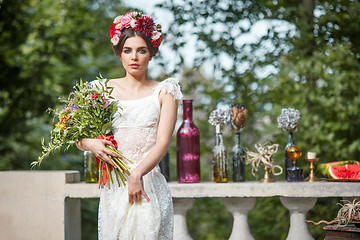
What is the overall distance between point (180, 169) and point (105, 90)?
3.89ft

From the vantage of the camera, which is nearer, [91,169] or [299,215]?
[299,215]

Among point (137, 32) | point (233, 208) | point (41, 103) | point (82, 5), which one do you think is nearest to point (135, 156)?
point (137, 32)

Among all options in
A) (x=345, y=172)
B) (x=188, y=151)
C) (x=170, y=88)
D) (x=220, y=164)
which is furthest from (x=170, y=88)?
(x=345, y=172)

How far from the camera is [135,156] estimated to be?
2240 mm

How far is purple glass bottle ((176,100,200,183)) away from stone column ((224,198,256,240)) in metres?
0.33

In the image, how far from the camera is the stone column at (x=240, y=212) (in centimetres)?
317

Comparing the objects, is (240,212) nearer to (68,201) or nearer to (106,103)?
(68,201)

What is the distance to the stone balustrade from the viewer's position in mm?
3055

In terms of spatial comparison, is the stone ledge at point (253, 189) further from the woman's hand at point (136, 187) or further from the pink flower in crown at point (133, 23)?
the pink flower in crown at point (133, 23)

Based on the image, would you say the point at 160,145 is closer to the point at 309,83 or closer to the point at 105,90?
the point at 105,90

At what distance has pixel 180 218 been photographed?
321 centimetres

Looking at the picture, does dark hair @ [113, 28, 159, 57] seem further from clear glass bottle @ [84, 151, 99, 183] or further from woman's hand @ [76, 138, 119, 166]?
clear glass bottle @ [84, 151, 99, 183]

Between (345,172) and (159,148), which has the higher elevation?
(159,148)

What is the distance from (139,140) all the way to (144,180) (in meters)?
0.22
